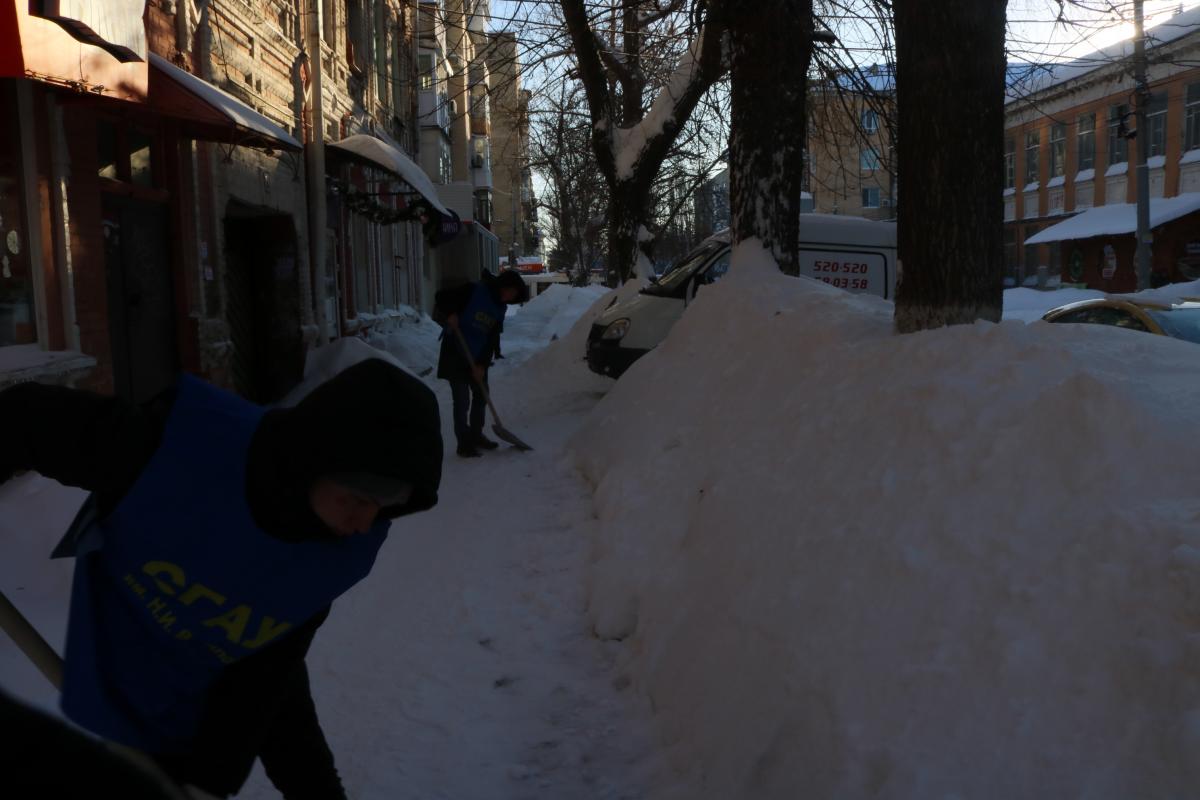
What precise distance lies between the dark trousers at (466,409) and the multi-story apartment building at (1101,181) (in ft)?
75.9

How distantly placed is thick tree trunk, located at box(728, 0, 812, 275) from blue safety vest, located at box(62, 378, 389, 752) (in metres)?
7.04

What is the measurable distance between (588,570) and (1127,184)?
3737 centimetres

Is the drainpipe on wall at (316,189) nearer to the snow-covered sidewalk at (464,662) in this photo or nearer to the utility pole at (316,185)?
the utility pole at (316,185)

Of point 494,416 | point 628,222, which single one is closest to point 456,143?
point 628,222

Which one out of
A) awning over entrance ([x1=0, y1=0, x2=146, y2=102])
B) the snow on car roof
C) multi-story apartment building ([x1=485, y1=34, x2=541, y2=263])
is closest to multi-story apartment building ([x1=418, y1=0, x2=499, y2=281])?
multi-story apartment building ([x1=485, y1=34, x2=541, y2=263])

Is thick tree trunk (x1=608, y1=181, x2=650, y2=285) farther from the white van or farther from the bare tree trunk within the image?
the white van

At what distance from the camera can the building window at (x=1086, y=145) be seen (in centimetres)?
3878

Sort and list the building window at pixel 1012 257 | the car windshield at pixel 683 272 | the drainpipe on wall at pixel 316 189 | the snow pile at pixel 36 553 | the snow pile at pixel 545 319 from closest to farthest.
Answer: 1. the snow pile at pixel 36 553
2. the car windshield at pixel 683 272
3. the drainpipe on wall at pixel 316 189
4. the snow pile at pixel 545 319
5. the building window at pixel 1012 257

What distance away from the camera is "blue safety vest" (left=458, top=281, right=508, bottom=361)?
891cm

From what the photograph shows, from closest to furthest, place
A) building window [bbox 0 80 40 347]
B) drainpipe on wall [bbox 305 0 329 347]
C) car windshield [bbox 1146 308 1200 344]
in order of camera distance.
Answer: building window [bbox 0 80 40 347] → car windshield [bbox 1146 308 1200 344] → drainpipe on wall [bbox 305 0 329 347]

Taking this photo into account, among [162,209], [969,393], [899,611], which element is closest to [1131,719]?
[899,611]

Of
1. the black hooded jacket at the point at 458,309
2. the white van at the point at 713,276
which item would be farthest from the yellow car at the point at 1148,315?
the black hooded jacket at the point at 458,309

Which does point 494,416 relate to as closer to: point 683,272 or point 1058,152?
point 683,272

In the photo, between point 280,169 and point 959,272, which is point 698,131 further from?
point 959,272
